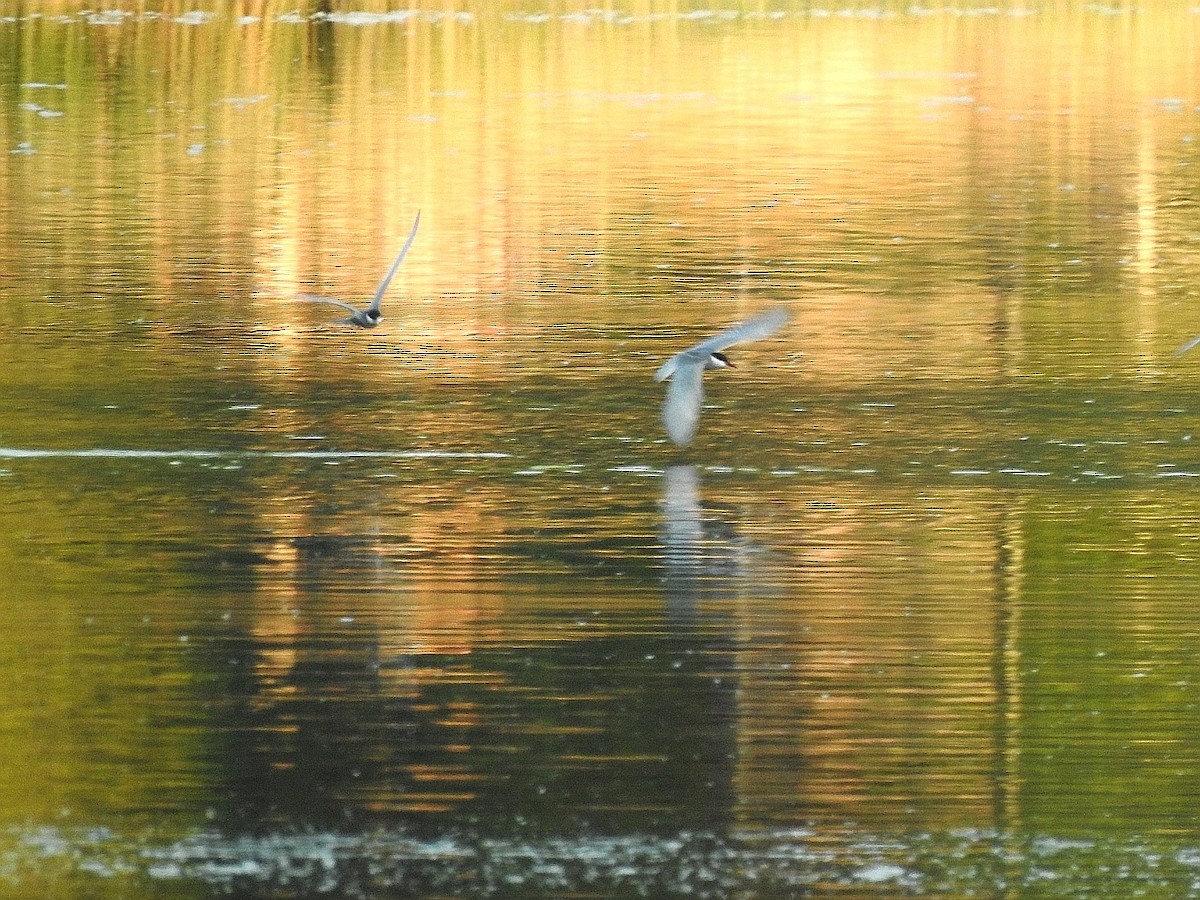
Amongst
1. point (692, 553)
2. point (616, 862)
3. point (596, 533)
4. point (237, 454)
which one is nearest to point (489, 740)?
point (616, 862)

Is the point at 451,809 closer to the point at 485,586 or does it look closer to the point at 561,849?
the point at 561,849

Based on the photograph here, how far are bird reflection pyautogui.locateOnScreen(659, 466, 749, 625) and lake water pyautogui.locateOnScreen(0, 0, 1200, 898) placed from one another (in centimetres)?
4

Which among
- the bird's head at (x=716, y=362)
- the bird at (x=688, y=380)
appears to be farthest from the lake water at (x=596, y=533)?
the bird's head at (x=716, y=362)

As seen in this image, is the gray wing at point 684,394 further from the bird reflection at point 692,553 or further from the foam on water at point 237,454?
the foam on water at point 237,454

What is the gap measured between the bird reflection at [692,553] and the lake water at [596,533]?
39mm

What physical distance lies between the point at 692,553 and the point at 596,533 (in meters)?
0.70

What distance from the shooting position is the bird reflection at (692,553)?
45.2 feet

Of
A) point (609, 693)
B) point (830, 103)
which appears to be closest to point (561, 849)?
point (609, 693)

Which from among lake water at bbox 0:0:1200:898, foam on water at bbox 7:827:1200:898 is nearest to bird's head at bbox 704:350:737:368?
lake water at bbox 0:0:1200:898

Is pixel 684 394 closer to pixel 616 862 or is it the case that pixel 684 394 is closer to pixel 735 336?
pixel 735 336

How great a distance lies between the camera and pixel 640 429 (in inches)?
730

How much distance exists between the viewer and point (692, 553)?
14.8 meters

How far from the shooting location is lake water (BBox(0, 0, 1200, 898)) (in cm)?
1023

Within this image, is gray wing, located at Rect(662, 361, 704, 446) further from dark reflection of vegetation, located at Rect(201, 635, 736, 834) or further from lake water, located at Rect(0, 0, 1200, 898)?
dark reflection of vegetation, located at Rect(201, 635, 736, 834)
